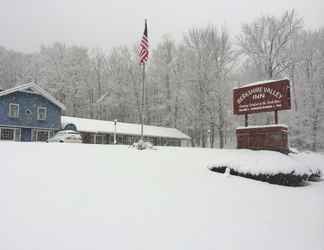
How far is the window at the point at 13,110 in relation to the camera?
25.0m

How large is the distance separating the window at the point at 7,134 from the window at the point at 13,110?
4.26ft

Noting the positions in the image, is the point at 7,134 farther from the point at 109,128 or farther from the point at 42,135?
the point at 109,128

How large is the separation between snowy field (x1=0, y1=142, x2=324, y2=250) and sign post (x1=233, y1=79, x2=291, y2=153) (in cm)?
484

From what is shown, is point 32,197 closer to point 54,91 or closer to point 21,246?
point 21,246

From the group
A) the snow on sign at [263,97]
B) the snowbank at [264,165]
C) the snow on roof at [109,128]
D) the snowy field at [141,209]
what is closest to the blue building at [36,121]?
the snow on roof at [109,128]

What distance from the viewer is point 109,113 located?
4522 cm

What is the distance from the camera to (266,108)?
14.4 meters

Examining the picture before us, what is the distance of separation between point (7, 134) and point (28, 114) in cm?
255

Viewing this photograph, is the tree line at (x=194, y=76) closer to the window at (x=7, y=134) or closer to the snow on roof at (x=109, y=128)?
the snow on roof at (x=109, y=128)

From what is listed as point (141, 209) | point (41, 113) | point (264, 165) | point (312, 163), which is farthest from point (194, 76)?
point (141, 209)

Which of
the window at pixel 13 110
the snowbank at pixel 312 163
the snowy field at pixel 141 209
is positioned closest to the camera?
the snowy field at pixel 141 209

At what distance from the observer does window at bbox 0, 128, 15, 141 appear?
24.6 meters

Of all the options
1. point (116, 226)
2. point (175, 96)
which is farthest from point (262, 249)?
point (175, 96)

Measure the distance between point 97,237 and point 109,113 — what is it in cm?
4188
